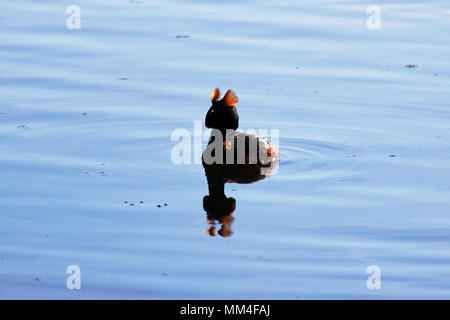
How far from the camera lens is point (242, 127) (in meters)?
11.8

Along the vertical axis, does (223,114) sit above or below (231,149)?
above

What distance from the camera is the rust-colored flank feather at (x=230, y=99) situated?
1077 cm

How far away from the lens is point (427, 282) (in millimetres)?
7414

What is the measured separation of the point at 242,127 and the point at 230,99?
3.51ft

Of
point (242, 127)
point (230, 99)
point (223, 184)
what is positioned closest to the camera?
point (223, 184)

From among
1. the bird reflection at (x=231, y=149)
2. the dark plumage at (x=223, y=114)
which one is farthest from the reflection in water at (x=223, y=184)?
the dark plumage at (x=223, y=114)

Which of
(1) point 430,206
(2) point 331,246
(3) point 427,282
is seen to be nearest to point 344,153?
(1) point 430,206

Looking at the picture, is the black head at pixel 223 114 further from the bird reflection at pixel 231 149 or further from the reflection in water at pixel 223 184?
the reflection in water at pixel 223 184

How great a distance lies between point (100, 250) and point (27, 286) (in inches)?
35.0

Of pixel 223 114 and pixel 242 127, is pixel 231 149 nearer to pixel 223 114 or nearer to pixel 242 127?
pixel 223 114

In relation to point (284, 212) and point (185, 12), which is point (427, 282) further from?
point (185, 12)

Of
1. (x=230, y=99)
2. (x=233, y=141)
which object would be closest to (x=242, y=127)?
(x=233, y=141)

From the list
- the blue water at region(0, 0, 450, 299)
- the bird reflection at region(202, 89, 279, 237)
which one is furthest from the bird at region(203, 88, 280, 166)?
the blue water at region(0, 0, 450, 299)

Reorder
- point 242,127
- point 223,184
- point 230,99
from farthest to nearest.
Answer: point 242,127
point 230,99
point 223,184
